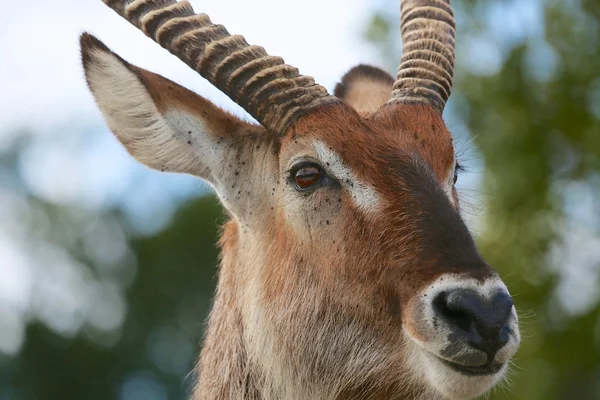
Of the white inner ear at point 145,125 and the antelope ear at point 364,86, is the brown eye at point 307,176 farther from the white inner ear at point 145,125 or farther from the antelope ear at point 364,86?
the antelope ear at point 364,86

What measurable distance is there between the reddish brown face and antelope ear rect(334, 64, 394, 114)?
1.67 meters

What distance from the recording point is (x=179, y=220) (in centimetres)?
5519

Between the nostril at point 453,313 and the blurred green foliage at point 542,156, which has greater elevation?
the blurred green foliage at point 542,156

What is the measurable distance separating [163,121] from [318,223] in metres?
1.40

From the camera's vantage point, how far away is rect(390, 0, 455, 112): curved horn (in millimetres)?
7969

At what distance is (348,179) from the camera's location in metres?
7.02

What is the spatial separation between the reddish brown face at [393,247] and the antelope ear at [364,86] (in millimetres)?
1670

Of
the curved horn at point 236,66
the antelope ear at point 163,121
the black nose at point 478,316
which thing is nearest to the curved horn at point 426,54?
the curved horn at point 236,66

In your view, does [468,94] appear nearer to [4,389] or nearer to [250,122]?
[4,389]

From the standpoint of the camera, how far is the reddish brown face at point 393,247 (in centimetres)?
613

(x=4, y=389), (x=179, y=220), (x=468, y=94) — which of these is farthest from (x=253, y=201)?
(x=179, y=220)

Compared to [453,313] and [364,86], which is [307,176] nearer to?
[453,313]

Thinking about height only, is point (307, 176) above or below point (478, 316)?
above

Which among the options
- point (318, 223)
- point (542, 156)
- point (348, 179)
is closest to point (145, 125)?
point (318, 223)
